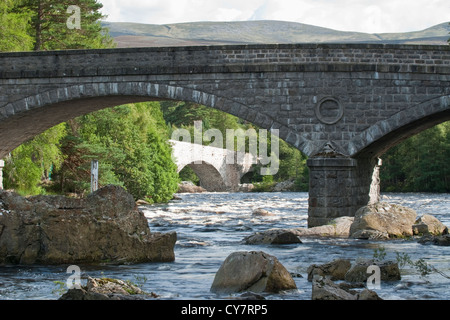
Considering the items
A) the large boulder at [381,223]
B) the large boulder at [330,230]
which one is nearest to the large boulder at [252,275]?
the large boulder at [381,223]

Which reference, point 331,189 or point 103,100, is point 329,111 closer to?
point 331,189

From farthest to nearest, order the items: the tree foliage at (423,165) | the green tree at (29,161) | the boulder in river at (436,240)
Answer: the tree foliage at (423,165)
the green tree at (29,161)
the boulder in river at (436,240)

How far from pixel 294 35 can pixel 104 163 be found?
140m

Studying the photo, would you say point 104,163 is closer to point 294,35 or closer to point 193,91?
point 193,91

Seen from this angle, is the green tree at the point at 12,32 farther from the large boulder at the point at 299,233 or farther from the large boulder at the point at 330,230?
the large boulder at the point at 330,230

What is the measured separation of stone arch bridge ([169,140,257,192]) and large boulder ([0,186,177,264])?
119 feet

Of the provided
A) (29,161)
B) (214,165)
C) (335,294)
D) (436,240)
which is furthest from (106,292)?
(214,165)

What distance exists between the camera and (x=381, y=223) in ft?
49.7

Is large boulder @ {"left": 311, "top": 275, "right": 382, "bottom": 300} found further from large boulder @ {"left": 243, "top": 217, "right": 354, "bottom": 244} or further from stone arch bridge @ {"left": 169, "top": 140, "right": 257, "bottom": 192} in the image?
stone arch bridge @ {"left": 169, "top": 140, "right": 257, "bottom": 192}

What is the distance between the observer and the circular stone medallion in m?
17.0

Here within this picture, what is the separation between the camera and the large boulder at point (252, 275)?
8.04 meters

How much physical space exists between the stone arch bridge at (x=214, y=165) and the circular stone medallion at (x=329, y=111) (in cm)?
3014

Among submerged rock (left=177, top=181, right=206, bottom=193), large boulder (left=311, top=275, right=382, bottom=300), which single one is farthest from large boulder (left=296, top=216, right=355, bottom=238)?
submerged rock (left=177, top=181, right=206, bottom=193)

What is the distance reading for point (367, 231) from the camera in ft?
48.3
